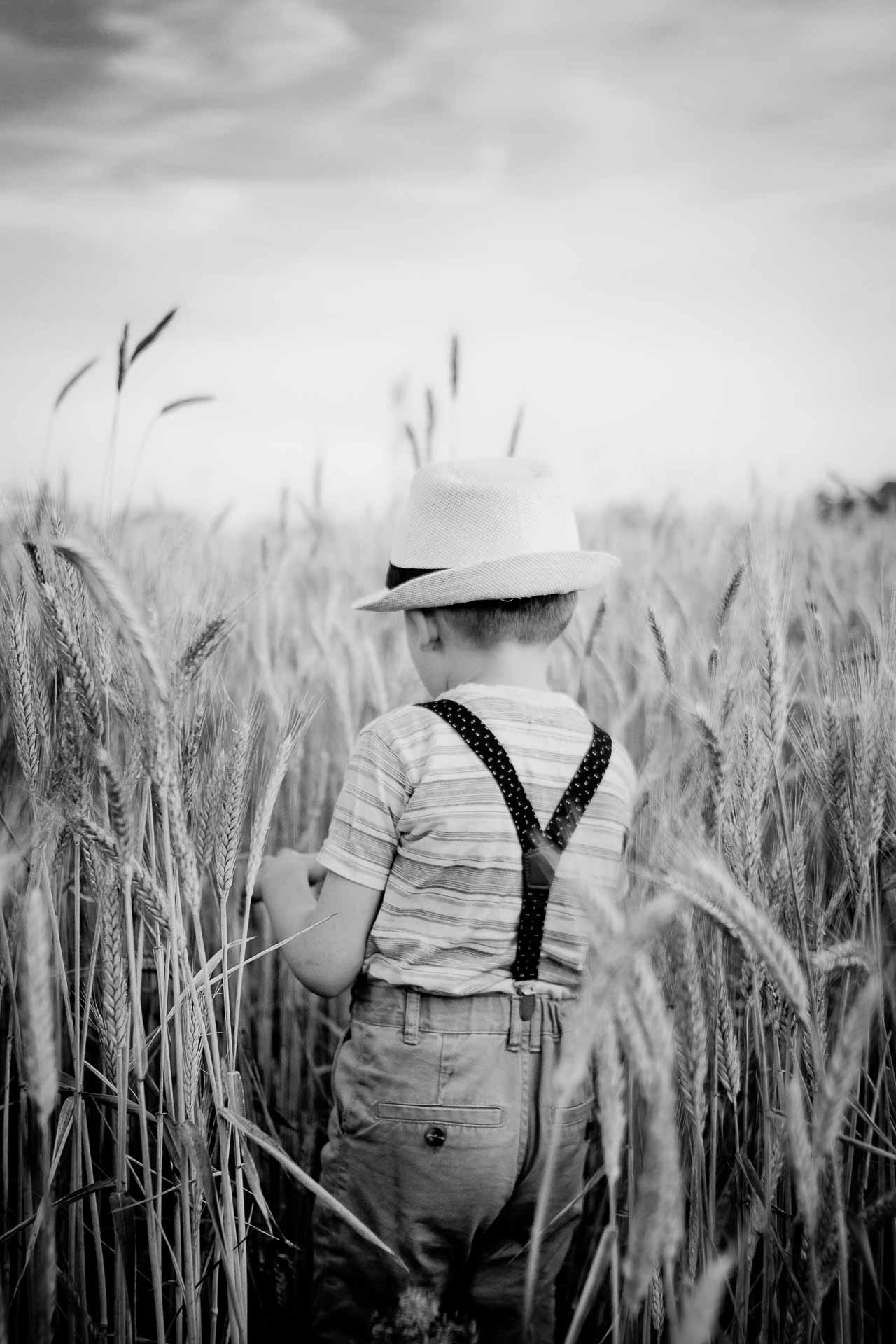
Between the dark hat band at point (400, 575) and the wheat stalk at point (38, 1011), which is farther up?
the dark hat band at point (400, 575)

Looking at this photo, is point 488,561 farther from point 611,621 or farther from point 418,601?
point 611,621

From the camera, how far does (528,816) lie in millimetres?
1288

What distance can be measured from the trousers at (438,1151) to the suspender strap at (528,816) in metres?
0.09

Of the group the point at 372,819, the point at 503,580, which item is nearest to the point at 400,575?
the point at 503,580

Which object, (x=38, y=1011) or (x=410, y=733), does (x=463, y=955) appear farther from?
(x=38, y=1011)

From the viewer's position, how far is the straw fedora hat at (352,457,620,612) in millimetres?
1342

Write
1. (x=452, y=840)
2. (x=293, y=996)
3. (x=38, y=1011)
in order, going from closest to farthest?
1. (x=38, y=1011)
2. (x=452, y=840)
3. (x=293, y=996)

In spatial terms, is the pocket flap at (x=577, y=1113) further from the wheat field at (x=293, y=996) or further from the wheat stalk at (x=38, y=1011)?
→ the wheat stalk at (x=38, y=1011)

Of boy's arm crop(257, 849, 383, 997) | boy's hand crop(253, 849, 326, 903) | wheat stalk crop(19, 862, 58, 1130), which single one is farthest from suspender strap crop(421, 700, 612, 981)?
wheat stalk crop(19, 862, 58, 1130)

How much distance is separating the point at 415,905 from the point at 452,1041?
0.20 meters

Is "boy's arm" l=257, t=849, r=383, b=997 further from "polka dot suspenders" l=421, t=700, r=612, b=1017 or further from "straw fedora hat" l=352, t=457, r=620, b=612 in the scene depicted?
"straw fedora hat" l=352, t=457, r=620, b=612

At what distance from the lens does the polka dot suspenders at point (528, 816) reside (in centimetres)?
128

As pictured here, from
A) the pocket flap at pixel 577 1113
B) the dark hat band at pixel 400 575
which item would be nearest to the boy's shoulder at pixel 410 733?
the dark hat band at pixel 400 575

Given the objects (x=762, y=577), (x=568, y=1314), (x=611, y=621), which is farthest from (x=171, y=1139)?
(x=611, y=621)
